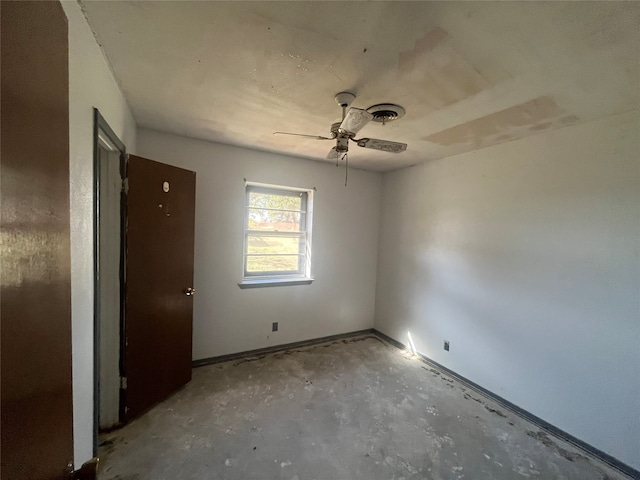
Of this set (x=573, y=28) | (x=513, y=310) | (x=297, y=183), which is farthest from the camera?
(x=297, y=183)

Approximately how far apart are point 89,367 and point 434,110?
8.59 ft

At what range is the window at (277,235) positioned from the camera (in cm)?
327

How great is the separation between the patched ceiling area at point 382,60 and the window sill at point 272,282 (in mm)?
1779

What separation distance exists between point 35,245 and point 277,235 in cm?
288

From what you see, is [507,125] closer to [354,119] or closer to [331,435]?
[354,119]

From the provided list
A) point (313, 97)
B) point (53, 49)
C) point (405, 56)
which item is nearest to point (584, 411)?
point (405, 56)

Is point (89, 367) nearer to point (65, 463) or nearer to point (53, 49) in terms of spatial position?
point (65, 463)

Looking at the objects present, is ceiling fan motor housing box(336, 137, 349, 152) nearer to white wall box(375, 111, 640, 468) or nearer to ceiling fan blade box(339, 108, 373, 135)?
ceiling fan blade box(339, 108, 373, 135)

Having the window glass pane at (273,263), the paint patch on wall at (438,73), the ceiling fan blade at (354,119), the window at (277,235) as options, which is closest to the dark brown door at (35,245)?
the ceiling fan blade at (354,119)

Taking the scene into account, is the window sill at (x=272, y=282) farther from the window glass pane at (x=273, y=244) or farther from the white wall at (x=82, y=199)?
the white wall at (x=82, y=199)

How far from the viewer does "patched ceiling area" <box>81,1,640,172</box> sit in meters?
1.11

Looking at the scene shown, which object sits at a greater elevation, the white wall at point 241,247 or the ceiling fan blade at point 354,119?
the ceiling fan blade at point 354,119

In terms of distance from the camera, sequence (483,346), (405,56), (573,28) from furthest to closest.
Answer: (483,346)
(405,56)
(573,28)

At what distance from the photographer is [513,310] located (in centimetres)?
244
